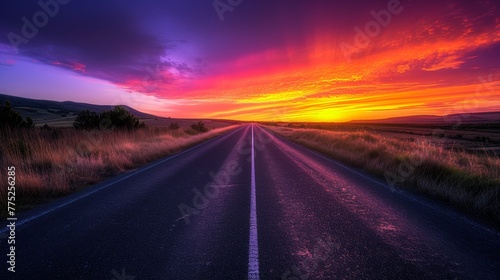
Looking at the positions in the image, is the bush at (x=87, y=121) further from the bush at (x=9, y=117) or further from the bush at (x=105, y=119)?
the bush at (x=9, y=117)

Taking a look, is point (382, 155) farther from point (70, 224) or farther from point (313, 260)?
point (70, 224)

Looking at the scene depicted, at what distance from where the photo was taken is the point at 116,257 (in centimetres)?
346

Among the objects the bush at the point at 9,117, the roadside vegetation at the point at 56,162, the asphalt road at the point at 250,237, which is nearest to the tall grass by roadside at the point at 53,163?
the roadside vegetation at the point at 56,162

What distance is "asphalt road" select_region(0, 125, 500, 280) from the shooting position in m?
3.14

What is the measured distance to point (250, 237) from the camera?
4.03 meters

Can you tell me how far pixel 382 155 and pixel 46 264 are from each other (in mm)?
12079

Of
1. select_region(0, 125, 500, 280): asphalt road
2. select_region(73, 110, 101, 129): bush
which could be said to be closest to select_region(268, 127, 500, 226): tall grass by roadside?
select_region(0, 125, 500, 280): asphalt road

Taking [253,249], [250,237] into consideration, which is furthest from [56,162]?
[253,249]

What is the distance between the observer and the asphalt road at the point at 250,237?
10.3ft

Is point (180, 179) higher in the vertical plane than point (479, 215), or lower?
lower

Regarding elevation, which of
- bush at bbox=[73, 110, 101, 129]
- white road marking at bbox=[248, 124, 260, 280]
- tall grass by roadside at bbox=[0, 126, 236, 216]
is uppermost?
bush at bbox=[73, 110, 101, 129]

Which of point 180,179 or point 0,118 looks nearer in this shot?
point 180,179

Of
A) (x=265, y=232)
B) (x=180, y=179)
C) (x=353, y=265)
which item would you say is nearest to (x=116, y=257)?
(x=265, y=232)

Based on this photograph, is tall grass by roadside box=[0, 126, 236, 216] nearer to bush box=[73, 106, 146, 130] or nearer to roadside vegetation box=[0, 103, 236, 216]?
roadside vegetation box=[0, 103, 236, 216]
